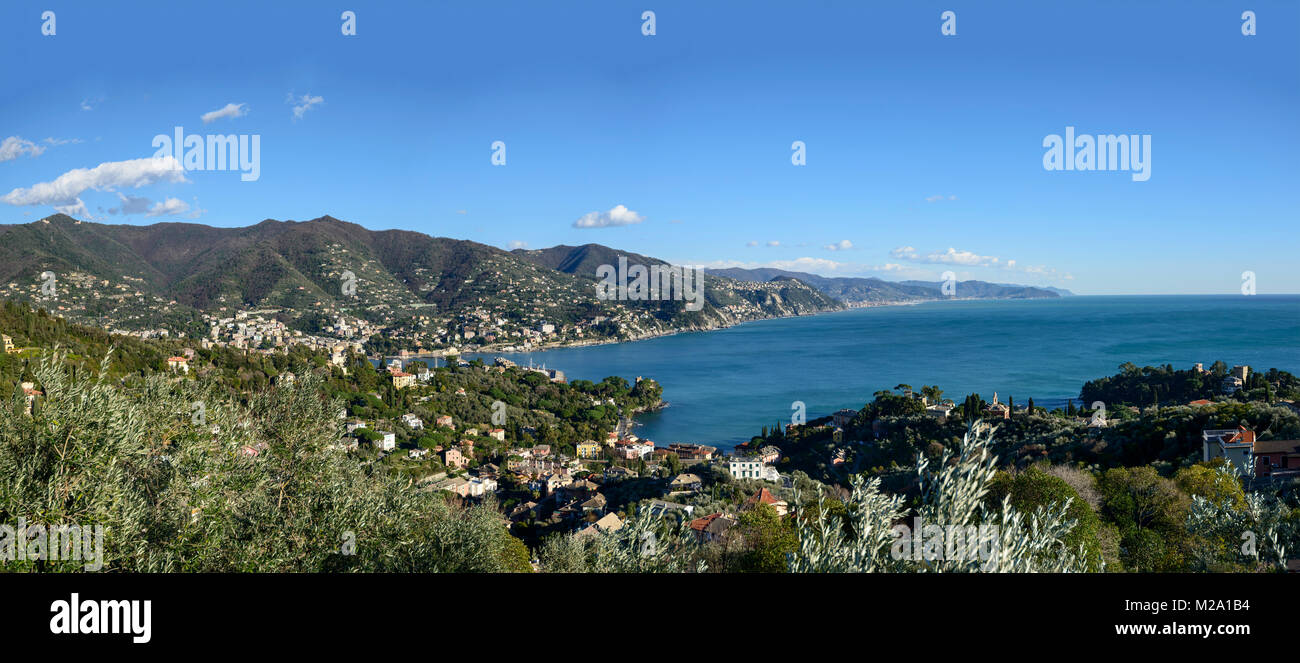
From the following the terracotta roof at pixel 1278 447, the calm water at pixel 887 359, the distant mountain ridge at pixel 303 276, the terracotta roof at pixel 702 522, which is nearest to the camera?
the terracotta roof at pixel 1278 447

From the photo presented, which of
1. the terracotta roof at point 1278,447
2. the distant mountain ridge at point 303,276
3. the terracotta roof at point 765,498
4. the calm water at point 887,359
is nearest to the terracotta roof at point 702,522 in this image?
the terracotta roof at point 765,498

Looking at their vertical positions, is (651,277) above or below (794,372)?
above

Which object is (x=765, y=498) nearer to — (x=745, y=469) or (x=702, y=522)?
(x=702, y=522)

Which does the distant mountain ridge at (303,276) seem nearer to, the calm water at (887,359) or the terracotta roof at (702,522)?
the calm water at (887,359)

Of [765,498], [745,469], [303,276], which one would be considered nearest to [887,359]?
[745,469]

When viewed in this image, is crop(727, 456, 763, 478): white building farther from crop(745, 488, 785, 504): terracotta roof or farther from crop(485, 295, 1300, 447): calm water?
crop(485, 295, 1300, 447): calm water

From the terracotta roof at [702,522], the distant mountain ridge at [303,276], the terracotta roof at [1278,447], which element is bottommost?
the terracotta roof at [702,522]

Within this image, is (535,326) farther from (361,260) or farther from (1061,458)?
(1061,458)

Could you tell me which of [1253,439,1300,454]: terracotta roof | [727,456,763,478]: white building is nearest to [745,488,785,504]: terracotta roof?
[727,456,763,478]: white building
